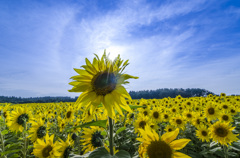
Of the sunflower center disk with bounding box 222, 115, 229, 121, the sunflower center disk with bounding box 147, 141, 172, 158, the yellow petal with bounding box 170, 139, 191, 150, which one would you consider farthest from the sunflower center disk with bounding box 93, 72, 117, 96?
the sunflower center disk with bounding box 222, 115, 229, 121

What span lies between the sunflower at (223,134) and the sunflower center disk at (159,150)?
3.70 metres

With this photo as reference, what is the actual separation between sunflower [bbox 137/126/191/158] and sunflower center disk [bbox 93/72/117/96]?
60cm

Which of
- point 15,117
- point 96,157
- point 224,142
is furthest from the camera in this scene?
point 15,117

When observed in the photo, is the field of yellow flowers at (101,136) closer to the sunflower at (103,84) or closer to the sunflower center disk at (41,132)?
the sunflower center disk at (41,132)

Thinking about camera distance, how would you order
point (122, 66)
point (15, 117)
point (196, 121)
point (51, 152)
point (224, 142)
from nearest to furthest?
point (122, 66), point (51, 152), point (224, 142), point (15, 117), point (196, 121)

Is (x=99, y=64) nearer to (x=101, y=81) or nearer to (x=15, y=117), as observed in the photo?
(x=101, y=81)

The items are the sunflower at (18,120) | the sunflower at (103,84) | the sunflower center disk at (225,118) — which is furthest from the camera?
the sunflower center disk at (225,118)

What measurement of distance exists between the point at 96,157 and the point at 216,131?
15.3ft

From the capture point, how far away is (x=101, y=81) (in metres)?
1.66

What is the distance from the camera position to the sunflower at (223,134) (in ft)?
13.7

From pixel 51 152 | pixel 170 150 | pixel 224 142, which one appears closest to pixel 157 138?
pixel 170 150

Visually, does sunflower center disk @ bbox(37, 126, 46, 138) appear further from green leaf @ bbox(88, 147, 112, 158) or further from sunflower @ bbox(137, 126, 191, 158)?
green leaf @ bbox(88, 147, 112, 158)

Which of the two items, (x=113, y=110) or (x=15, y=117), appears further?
(x=15, y=117)

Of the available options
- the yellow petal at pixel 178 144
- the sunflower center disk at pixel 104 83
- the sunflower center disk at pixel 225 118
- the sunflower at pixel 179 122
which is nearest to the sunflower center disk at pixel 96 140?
the sunflower center disk at pixel 104 83
